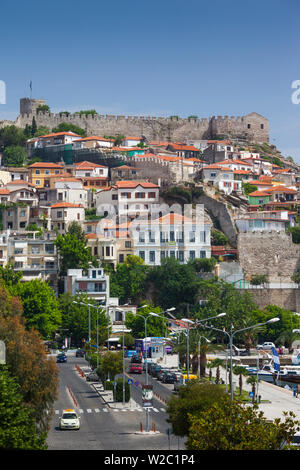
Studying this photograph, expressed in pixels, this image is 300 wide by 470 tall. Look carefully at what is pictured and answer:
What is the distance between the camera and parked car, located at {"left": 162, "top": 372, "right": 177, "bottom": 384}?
5909 centimetres

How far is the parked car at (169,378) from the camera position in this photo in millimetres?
59094

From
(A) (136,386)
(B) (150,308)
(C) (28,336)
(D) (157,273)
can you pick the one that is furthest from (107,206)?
(C) (28,336)

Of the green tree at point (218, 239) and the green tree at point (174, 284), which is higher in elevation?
the green tree at point (218, 239)

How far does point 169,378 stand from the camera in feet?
194

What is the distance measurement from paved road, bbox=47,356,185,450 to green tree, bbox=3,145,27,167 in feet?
228

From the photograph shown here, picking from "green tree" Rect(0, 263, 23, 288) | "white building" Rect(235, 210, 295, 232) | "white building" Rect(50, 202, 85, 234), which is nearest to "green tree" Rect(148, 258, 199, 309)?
"white building" Rect(235, 210, 295, 232)

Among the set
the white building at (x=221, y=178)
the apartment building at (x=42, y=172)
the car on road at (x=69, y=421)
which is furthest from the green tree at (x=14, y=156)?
the car on road at (x=69, y=421)

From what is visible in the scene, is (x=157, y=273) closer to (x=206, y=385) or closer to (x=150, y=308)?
(x=150, y=308)

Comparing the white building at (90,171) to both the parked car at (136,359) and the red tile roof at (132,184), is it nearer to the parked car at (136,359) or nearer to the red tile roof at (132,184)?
the red tile roof at (132,184)

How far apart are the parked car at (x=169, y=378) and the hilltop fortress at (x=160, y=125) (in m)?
81.1

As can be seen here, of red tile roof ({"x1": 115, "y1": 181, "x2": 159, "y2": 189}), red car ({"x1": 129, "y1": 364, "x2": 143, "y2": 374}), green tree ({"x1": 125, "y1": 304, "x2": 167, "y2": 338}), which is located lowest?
red car ({"x1": 129, "y1": 364, "x2": 143, "y2": 374})

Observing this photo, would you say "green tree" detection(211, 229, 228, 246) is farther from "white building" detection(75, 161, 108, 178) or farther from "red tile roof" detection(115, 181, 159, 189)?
"white building" detection(75, 161, 108, 178)

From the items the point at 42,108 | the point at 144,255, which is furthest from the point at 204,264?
the point at 42,108

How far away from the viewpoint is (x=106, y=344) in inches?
3201
